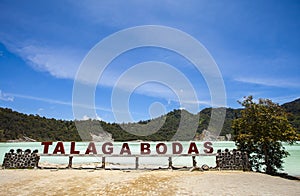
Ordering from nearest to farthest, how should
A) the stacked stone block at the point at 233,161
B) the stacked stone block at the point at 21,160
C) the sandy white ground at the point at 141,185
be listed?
1. the sandy white ground at the point at 141,185
2. the stacked stone block at the point at 233,161
3. the stacked stone block at the point at 21,160

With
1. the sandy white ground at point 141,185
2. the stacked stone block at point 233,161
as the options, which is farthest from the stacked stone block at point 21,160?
the stacked stone block at point 233,161

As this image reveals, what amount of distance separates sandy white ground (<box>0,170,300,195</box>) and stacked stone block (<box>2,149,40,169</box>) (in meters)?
3.81

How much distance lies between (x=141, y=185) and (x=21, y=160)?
10763mm

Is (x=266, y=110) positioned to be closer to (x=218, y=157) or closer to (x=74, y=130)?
(x=218, y=157)

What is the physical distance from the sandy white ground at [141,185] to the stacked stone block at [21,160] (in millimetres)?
3814

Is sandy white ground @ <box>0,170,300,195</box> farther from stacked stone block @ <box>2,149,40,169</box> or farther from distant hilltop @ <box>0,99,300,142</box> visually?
distant hilltop @ <box>0,99,300,142</box>

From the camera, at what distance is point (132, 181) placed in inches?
504

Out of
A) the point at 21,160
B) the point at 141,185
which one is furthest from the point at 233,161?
the point at 21,160

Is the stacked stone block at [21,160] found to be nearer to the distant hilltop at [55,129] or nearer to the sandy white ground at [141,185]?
the sandy white ground at [141,185]

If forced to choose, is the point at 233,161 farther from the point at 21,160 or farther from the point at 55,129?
the point at 55,129

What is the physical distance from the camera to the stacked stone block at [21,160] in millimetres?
18141

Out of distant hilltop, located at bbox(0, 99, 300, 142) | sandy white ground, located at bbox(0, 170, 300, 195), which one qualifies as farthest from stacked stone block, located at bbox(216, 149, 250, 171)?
distant hilltop, located at bbox(0, 99, 300, 142)

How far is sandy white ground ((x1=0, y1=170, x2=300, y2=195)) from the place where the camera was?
1075cm

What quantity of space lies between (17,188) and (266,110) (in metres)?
15.9
